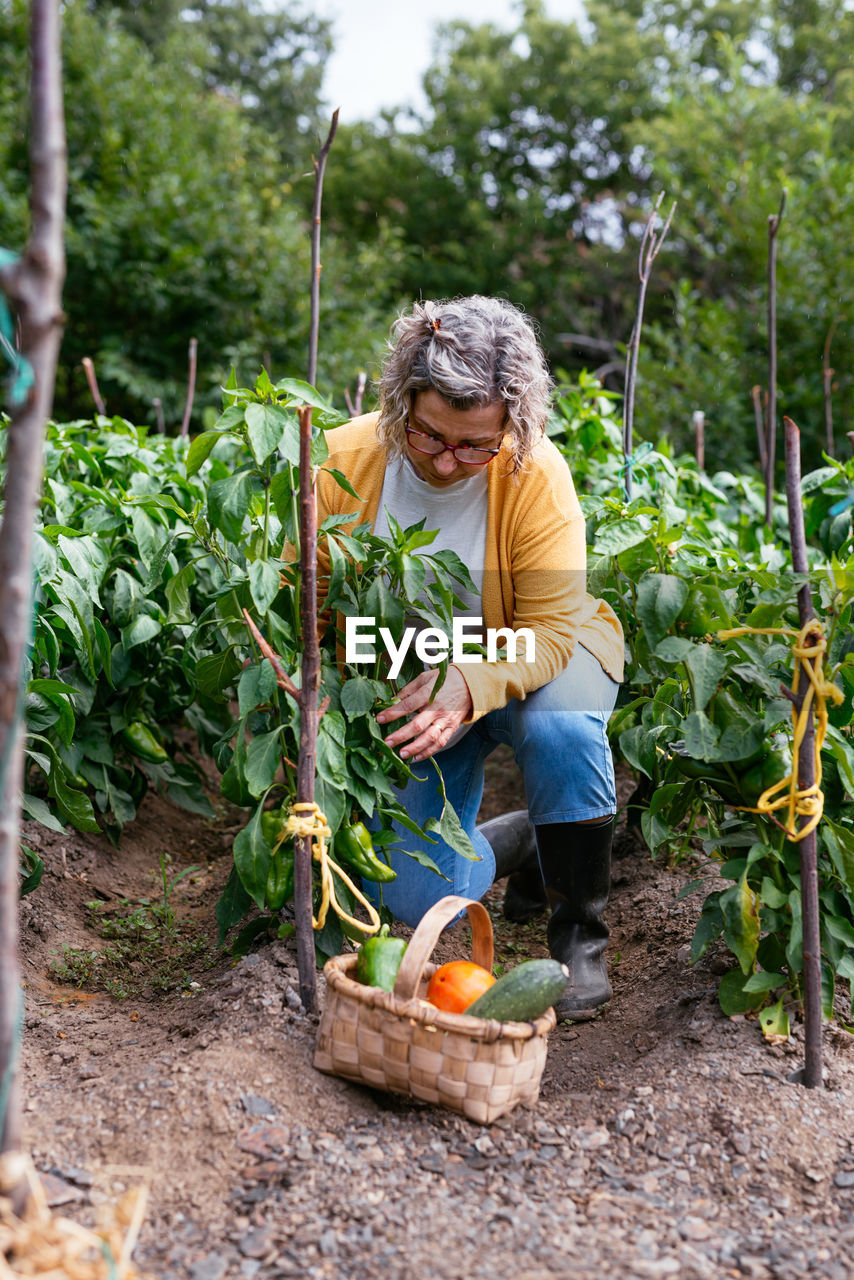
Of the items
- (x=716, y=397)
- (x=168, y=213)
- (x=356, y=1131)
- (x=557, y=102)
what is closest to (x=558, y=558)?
(x=356, y=1131)

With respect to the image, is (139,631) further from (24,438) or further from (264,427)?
(24,438)

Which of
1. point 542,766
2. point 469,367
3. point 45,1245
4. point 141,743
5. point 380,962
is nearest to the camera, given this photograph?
point 45,1245

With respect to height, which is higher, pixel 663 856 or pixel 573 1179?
pixel 663 856

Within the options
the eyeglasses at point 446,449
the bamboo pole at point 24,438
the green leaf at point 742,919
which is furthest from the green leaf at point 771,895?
the bamboo pole at point 24,438

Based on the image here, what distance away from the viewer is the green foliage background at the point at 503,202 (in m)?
Answer: 6.07

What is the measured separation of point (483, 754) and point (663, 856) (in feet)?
2.13

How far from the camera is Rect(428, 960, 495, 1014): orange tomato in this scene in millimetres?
1703

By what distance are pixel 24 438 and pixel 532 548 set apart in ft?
4.23

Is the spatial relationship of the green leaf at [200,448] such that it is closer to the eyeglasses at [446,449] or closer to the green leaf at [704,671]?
the eyeglasses at [446,449]

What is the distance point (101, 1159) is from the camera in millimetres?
1486

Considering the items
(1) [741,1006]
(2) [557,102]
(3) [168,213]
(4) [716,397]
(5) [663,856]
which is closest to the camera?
(1) [741,1006]

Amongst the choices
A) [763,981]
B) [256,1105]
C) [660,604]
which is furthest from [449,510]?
[256,1105]

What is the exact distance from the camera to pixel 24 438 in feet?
3.69

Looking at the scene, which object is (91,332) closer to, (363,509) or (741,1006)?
(363,509)
